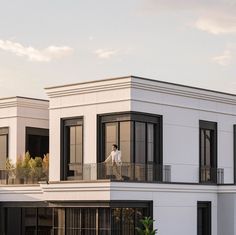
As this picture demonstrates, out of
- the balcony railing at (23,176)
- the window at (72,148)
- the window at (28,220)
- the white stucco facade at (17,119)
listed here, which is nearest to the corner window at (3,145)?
the white stucco facade at (17,119)

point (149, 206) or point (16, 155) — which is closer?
point (149, 206)

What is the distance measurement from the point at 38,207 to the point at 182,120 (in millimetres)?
8120

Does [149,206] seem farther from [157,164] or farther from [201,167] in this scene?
[201,167]

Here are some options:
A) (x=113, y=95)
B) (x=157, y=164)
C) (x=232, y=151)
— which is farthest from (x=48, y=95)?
(x=232, y=151)

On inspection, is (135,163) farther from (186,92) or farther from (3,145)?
(3,145)

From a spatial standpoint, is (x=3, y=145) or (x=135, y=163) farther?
(x=3, y=145)

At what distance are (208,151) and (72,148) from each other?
6.48 metres

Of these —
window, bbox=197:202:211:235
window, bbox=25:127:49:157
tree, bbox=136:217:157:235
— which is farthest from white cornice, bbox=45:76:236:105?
window, bbox=25:127:49:157

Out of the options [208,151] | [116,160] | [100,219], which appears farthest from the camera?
[208,151]

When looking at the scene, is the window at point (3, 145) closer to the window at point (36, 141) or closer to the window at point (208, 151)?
the window at point (36, 141)

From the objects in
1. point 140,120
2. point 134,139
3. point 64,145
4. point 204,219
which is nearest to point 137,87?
point 140,120

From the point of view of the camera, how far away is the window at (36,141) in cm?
4216

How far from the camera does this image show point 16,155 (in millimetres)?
41375

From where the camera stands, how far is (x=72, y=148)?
36.1 m
